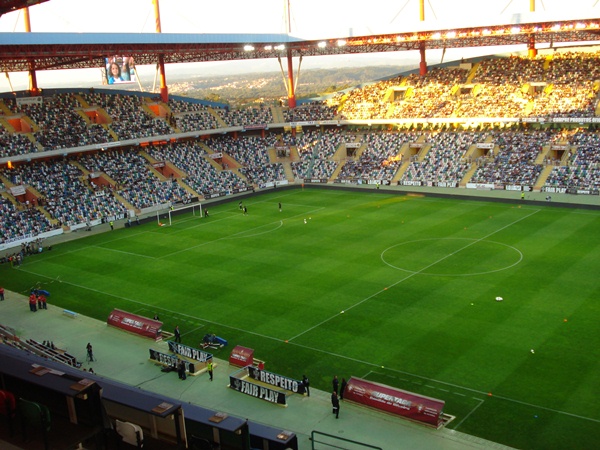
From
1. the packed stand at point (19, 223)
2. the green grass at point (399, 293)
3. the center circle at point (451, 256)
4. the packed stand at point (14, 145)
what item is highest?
the packed stand at point (14, 145)

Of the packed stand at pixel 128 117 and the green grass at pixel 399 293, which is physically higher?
the packed stand at pixel 128 117

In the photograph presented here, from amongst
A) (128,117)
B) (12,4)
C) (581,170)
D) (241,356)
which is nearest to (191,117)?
(128,117)

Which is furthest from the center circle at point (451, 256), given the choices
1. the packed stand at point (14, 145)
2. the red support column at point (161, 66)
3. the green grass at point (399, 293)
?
the red support column at point (161, 66)

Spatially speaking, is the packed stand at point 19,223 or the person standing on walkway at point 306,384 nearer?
the person standing on walkway at point 306,384

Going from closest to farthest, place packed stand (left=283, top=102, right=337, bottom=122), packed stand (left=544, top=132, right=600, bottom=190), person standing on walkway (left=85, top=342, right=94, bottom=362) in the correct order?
person standing on walkway (left=85, top=342, right=94, bottom=362) < packed stand (left=544, top=132, right=600, bottom=190) < packed stand (left=283, top=102, right=337, bottom=122)

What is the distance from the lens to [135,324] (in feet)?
102

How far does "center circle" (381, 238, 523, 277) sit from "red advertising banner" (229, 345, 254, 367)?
47.1 feet

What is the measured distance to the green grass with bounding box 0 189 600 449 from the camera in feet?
78.0

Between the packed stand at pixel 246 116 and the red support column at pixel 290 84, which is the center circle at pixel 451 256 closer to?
the packed stand at pixel 246 116

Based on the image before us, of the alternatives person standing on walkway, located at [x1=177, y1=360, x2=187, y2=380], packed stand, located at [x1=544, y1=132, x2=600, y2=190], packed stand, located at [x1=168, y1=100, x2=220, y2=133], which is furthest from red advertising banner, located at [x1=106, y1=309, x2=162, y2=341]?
packed stand, located at [x1=168, y1=100, x2=220, y2=133]

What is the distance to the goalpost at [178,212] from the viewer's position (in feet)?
184

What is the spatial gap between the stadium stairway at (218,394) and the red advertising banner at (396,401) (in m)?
0.28

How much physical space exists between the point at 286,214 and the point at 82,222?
17.7 metres

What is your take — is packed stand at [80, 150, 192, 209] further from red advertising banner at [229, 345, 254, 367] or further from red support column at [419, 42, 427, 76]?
red advertising banner at [229, 345, 254, 367]
